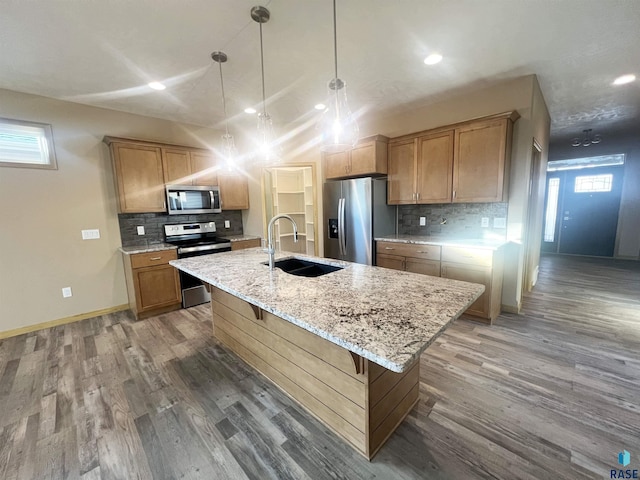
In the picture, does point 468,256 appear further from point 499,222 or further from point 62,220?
point 62,220

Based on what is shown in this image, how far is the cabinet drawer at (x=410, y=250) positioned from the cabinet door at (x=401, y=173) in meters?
0.65

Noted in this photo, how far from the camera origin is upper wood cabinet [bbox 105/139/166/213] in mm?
3398

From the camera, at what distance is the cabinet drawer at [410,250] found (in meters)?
3.20

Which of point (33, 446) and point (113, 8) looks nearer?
point (33, 446)

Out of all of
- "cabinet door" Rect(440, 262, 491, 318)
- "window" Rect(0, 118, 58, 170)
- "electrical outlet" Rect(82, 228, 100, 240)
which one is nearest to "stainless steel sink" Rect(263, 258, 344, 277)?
"cabinet door" Rect(440, 262, 491, 318)

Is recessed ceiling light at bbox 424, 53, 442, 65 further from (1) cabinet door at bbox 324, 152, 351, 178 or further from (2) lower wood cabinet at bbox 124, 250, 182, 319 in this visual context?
(2) lower wood cabinet at bbox 124, 250, 182, 319

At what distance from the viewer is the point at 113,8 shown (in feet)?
5.77

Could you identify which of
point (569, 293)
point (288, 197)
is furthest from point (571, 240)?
point (288, 197)

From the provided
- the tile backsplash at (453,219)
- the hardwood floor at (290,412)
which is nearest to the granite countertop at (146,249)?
the hardwood floor at (290,412)

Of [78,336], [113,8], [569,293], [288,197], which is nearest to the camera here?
[113,8]

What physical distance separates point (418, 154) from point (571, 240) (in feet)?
18.9

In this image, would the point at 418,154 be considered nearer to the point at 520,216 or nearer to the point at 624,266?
the point at 520,216

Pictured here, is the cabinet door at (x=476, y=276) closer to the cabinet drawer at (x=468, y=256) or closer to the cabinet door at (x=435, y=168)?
the cabinet drawer at (x=468, y=256)

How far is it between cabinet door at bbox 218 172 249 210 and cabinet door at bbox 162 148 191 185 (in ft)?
1.72
